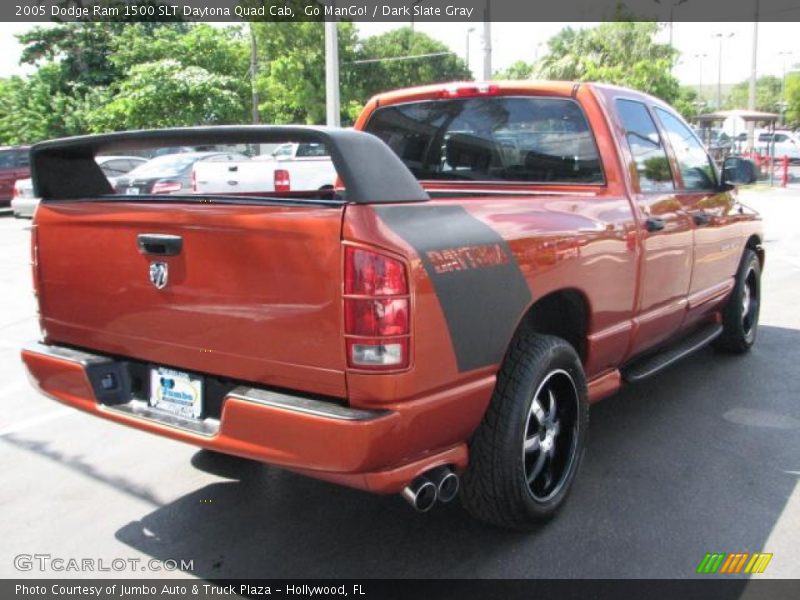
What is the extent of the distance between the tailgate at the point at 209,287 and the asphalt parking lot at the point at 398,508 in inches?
33.1

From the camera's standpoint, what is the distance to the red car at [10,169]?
68.1ft

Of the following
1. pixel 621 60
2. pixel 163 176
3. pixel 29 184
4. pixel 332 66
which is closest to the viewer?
pixel 163 176

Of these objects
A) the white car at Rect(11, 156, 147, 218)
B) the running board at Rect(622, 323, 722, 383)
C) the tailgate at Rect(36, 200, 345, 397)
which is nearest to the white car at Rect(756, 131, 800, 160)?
the white car at Rect(11, 156, 147, 218)

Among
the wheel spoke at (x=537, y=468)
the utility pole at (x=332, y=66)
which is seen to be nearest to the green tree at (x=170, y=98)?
the utility pole at (x=332, y=66)

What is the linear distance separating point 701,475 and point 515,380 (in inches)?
57.1

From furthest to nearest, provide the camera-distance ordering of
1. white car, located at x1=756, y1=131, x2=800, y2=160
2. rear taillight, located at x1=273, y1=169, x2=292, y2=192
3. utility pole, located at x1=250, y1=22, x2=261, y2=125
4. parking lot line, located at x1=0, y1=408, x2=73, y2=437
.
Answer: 1. white car, located at x1=756, y1=131, x2=800, y2=160
2. utility pole, located at x1=250, y1=22, x2=261, y2=125
3. rear taillight, located at x1=273, y1=169, x2=292, y2=192
4. parking lot line, located at x1=0, y1=408, x2=73, y2=437

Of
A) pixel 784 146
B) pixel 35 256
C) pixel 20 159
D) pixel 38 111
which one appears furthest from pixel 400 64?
pixel 35 256

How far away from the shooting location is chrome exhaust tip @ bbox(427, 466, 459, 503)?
2.81m

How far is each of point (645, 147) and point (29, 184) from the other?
1657 cm

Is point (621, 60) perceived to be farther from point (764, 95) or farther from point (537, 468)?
point (764, 95)

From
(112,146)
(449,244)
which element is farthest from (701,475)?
(112,146)

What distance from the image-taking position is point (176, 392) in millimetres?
3010

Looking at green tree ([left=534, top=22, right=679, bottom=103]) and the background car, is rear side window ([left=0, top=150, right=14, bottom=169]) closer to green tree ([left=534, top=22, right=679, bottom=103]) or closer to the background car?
the background car

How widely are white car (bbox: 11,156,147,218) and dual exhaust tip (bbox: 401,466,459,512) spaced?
1451 cm
